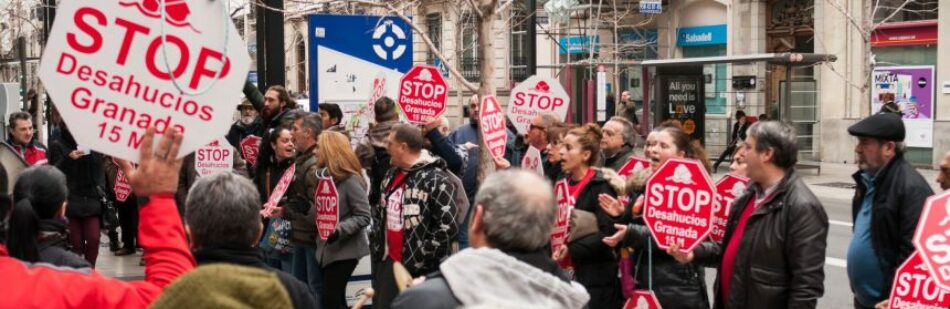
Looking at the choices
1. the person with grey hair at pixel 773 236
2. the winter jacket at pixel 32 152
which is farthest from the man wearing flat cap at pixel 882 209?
the winter jacket at pixel 32 152

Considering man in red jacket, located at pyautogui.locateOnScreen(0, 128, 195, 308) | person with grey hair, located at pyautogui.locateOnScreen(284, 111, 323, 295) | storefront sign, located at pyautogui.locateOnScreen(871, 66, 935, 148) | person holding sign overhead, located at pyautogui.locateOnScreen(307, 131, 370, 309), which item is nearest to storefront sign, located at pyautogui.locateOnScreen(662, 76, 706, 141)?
storefront sign, located at pyautogui.locateOnScreen(871, 66, 935, 148)

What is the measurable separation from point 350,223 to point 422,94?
3476 mm

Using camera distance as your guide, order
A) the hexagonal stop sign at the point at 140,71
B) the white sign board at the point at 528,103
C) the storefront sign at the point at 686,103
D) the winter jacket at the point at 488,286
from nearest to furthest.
Result: the winter jacket at the point at 488,286 → the hexagonal stop sign at the point at 140,71 → the white sign board at the point at 528,103 → the storefront sign at the point at 686,103

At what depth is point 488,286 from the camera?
11.2 feet

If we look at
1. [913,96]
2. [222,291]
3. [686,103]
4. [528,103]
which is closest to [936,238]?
[222,291]

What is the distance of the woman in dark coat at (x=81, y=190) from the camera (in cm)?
1112

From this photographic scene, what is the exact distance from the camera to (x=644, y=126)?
28109mm

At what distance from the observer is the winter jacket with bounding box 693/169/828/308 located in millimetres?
5363

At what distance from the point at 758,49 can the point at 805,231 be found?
90.1 ft

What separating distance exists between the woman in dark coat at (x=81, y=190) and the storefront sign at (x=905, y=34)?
18542 millimetres

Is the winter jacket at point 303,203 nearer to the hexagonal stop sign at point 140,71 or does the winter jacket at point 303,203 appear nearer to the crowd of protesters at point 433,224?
the crowd of protesters at point 433,224

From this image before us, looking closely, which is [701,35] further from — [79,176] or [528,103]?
[79,176]

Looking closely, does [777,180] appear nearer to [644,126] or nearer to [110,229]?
[110,229]

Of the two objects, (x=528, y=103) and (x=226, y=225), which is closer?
(x=226, y=225)
